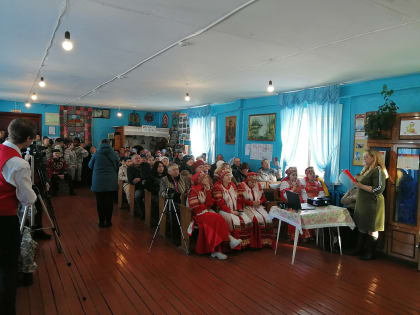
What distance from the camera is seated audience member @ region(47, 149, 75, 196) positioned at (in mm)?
7145

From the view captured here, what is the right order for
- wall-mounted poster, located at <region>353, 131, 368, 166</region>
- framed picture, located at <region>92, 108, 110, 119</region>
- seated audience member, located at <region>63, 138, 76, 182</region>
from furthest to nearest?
framed picture, located at <region>92, 108, 110, 119</region>, seated audience member, located at <region>63, 138, 76, 182</region>, wall-mounted poster, located at <region>353, 131, 368, 166</region>

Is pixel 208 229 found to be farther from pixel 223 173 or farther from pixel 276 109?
pixel 276 109

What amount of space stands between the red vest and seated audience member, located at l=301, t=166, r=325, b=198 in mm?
4206

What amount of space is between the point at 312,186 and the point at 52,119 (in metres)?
9.63

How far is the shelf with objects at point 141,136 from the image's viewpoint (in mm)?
11250

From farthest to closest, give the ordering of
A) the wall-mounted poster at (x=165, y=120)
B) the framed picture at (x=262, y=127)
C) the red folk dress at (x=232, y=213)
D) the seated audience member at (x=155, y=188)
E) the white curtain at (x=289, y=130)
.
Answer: the wall-mounted poster at (x=165, y=120) < the framed picture at (x=262, y=127) < the white curtain at (x=289, y=130) < the seated audience member at (x=155, y=188) < the red folk dress at (x=232, y=213)

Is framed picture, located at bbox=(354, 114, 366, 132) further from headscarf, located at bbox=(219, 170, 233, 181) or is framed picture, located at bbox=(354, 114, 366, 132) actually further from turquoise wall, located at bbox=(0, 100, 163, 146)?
turquoise wall, located at bbox=(0, 100, 163, 146)

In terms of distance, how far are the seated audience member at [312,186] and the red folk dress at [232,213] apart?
131cm

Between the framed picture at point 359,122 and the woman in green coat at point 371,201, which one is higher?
the framed picture at point 359,122

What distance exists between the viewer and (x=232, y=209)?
4.42 meters

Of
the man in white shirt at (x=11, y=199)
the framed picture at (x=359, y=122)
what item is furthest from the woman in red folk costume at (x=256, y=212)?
the man in white shirt at (x=11, y=199)

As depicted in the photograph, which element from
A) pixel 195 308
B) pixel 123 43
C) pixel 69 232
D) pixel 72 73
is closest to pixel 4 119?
pixel 72 73

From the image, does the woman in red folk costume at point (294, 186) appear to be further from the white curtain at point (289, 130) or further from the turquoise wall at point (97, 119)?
the turquoise wall at point (97, 119)

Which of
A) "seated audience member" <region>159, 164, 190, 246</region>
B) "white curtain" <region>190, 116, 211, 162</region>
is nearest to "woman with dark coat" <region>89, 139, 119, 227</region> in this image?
"seated audience member" <region>159, 164, 190, 246</region>
